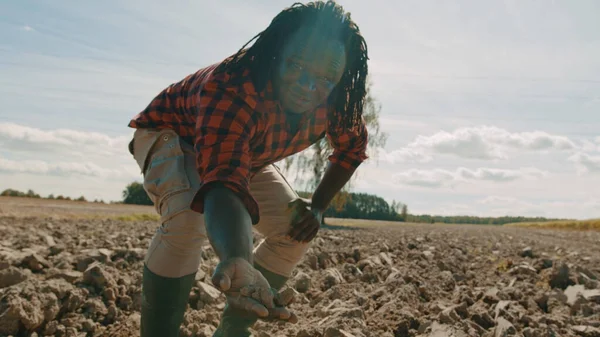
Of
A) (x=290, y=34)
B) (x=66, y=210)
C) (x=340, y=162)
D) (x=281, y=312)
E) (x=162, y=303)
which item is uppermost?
(x=290, y=34)

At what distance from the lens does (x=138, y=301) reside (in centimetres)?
339

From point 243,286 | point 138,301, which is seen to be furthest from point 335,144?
point 138,301

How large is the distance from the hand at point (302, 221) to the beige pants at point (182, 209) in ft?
0.12

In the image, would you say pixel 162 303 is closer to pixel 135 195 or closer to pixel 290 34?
pixel 290 34

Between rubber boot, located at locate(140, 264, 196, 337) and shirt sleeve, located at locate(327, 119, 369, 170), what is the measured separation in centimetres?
93

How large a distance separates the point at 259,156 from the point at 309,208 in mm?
446

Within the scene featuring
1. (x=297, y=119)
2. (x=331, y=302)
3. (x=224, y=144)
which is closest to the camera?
(x=224, y=144)

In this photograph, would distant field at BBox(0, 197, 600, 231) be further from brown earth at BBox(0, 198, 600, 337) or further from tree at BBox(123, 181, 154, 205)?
tree at BBox(123, 181, 154, 205)

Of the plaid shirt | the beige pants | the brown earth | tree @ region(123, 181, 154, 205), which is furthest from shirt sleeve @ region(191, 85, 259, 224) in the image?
tree @ region(123, 181, 154, 205)

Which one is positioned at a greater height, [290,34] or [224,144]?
[290,34]

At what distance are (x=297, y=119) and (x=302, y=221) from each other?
0.48 metres

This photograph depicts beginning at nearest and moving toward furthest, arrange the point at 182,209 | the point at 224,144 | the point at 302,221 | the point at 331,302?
the point at 224,144, the point at 182,209, the point at 302,221, the point at 331,302

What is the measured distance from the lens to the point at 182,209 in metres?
1.92

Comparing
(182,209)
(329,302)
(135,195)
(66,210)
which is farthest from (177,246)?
(135,195)
